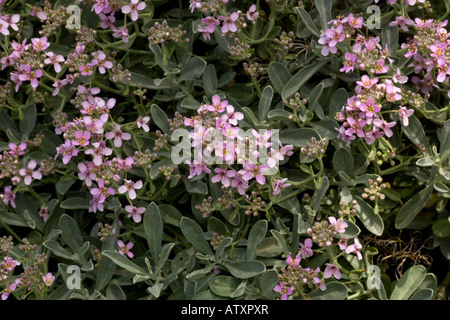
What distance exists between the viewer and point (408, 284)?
212 cm

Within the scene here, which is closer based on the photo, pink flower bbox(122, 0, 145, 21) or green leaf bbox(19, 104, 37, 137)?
pink flower bbox(122, 0, 145, 21)

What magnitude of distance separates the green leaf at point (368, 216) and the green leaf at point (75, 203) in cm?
91

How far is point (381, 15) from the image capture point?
7.50 ft

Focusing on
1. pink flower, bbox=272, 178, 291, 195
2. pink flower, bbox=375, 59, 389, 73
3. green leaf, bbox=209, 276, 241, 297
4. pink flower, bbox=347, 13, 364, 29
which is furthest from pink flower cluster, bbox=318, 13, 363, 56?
green leaf, bbox=209, 276, 241, 297

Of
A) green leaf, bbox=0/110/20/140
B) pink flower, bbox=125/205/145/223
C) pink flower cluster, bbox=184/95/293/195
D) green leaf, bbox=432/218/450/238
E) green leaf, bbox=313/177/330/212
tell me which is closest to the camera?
pink flower cluster, bbox=184/95/293/195

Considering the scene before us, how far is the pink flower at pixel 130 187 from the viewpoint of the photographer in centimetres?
210

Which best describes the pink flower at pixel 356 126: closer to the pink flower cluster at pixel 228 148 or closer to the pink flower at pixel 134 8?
the pink flower cluster at pixel 228 148

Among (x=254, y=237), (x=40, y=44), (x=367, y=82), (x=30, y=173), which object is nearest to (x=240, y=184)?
(x=254, y=237)

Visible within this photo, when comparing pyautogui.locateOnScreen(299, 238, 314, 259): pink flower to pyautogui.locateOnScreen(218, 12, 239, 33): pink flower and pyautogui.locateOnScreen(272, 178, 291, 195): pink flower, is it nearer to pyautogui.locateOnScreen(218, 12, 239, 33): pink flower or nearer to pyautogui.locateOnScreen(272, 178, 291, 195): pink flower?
pyautogui.locateOnScreen(272, 178, 291, 195): pink flower

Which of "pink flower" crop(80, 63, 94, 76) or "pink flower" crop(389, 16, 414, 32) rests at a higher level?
"pink flower" crop(389, 16, 414, 32)

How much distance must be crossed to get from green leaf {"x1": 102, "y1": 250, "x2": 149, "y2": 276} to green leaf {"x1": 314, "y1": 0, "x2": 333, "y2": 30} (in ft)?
3.20

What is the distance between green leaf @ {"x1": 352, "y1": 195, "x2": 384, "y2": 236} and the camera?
212cm

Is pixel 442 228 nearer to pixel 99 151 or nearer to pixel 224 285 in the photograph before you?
pixel 224 285
